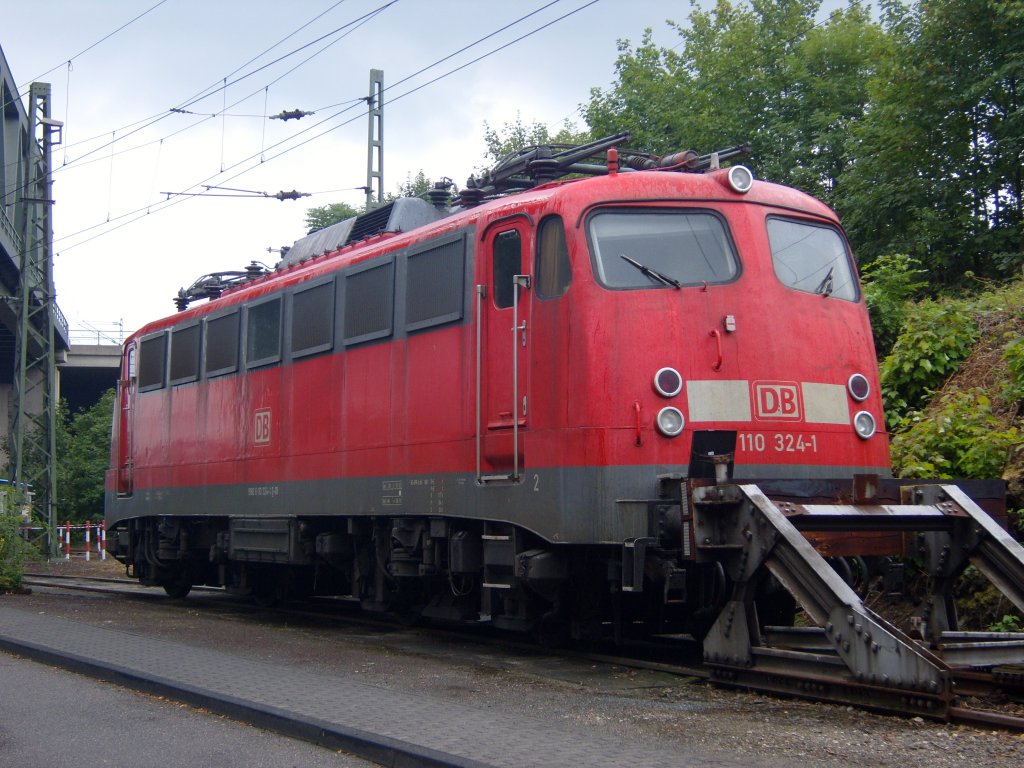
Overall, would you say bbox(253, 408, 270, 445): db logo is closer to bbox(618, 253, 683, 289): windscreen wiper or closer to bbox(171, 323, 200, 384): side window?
bbox(171, 323, 200, 384): side window

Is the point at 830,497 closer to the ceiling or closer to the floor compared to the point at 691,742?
closer to the ceiling

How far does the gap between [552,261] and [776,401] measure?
192cm

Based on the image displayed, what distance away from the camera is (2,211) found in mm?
32500

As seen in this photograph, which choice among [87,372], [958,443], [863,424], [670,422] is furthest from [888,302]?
[87,372]

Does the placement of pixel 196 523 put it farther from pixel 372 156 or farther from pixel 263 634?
pixel 372 156

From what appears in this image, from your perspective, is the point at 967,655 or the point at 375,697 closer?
the point at 967,655

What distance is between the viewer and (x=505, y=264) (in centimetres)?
967

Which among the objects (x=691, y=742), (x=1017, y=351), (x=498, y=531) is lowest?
(x=691, y=742)

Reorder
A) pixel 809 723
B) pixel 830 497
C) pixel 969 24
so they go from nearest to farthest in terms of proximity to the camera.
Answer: pixel 809 723
pixel 830 497
pixel 969 24

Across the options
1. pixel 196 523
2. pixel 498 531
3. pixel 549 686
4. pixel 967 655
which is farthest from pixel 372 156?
pixel 967 655

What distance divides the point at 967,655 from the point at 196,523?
1077 cm

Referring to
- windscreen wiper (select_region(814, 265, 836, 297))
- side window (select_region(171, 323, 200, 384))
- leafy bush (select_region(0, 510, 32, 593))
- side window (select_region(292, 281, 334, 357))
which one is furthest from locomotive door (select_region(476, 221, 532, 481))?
leafy bush (select_region(0, 510, 32, 593))

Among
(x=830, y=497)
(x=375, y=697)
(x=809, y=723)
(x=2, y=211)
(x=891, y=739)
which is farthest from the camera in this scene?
(x=2, y=211)

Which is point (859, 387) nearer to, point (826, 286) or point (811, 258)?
point (826, 286)
